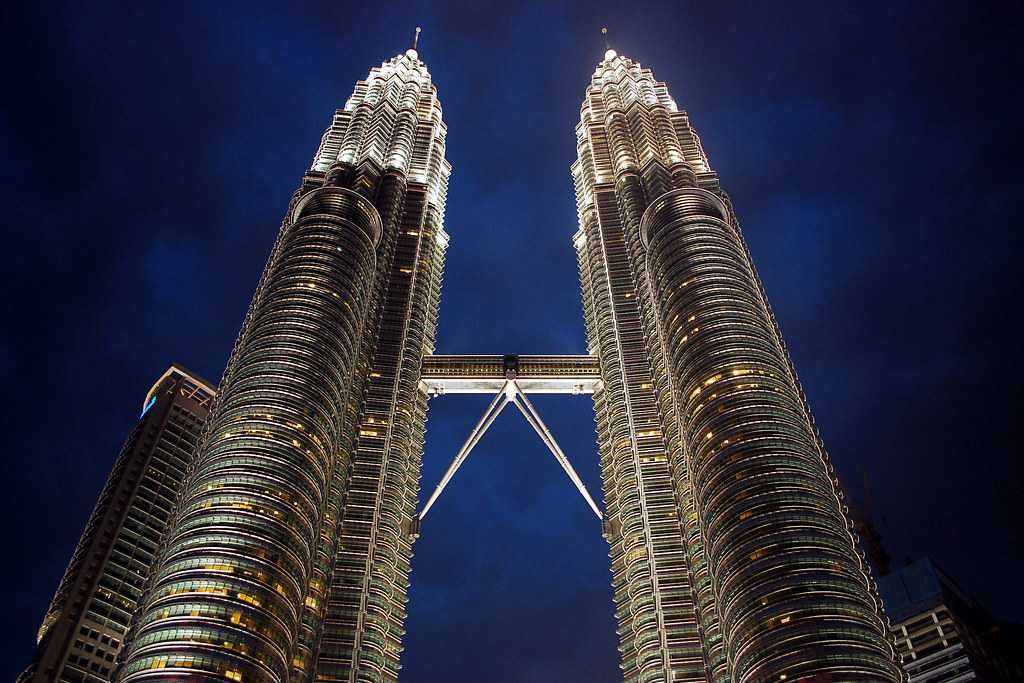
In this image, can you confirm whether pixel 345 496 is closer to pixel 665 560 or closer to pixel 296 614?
pixel 296 614

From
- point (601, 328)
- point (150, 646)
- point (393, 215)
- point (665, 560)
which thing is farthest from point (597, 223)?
point (150, 646)

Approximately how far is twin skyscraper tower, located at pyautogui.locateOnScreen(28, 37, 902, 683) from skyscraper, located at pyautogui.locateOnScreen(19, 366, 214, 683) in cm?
4941

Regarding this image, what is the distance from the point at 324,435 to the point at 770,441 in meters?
58.7

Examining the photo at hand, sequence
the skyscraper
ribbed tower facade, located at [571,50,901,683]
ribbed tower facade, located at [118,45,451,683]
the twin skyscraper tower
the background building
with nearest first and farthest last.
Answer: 1. ribbed tower facade, located at [571,50,901,683]
2. the twin skyscraper tower
3. ribbed tower facade, located at [118,45,451,683]
4. the skyscraper
5. the background building

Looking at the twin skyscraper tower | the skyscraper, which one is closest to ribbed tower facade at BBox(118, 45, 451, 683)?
the twin skyscraper tower

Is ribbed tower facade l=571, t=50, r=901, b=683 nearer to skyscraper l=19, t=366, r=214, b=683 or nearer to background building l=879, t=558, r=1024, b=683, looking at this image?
skyscraper l=19, t=366, r=214, b=683

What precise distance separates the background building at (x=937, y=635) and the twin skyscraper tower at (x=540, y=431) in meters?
88.6

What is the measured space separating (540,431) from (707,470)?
205 feet

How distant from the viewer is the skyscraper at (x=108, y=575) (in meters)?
158

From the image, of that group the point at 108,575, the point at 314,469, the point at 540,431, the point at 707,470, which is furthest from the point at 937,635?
the point at 108,575

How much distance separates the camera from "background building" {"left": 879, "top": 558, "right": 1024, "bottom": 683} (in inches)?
7303

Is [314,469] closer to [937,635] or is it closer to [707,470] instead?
[707,470]

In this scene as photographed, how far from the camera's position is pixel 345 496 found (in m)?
135

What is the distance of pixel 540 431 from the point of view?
574 ft
